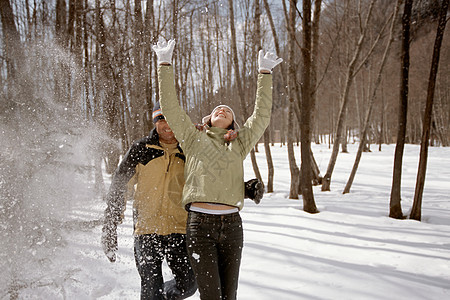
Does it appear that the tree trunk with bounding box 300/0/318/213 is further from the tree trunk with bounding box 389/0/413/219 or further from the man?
the man

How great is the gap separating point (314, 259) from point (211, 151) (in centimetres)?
262

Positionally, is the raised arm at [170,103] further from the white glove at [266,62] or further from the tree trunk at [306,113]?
the tree trunk at [306,113]

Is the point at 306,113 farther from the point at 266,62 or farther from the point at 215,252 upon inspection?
the point at 215,252

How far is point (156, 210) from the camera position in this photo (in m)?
2.30

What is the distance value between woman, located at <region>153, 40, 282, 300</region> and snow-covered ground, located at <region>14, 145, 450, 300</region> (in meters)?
1.33

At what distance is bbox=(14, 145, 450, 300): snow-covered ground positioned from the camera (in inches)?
119

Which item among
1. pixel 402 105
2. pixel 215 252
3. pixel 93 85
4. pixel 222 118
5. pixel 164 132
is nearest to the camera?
pixel 215 252

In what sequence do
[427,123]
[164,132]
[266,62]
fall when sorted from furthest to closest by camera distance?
1. [427,123]
2. [164,132]
3. [266,62]

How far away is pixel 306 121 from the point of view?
20.7 ft

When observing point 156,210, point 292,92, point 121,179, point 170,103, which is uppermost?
point 292,92

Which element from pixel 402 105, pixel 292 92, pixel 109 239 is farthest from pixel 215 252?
pixel 292 92

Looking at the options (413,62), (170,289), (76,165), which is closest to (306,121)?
(76,165)

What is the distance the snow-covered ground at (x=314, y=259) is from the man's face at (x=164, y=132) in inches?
65.1

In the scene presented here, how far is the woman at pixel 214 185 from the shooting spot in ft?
5.98
